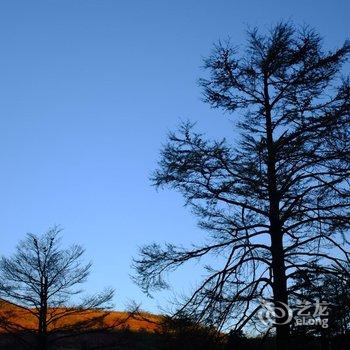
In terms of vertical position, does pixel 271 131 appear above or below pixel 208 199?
above

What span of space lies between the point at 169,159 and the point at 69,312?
11.7m

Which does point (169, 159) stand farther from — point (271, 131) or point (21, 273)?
point (21, 273)

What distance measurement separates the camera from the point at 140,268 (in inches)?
392

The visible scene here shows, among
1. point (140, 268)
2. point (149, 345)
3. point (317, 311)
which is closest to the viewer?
point (317, 311)

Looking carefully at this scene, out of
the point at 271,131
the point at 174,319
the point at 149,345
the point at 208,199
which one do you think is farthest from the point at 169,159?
the point at 149,345

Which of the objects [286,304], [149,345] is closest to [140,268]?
[286,304]

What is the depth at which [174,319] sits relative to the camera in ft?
29.8

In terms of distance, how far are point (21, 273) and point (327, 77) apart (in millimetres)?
14148

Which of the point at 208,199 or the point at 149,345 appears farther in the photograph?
the point at 149,345

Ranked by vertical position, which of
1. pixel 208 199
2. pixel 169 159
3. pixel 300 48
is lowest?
pixel 208 199

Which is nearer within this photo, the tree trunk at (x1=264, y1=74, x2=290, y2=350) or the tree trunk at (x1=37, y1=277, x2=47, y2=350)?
the tree trunk at (x1=264, y1=74, x2=290, y2=350)

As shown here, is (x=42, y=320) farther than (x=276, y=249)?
Yes

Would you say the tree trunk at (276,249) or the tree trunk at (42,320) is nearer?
the tree trunk at (276,249)

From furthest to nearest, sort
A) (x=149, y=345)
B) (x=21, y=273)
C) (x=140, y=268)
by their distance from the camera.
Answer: (x=149, y=345) → (x=21, y=273) → (x=140, y=268)
